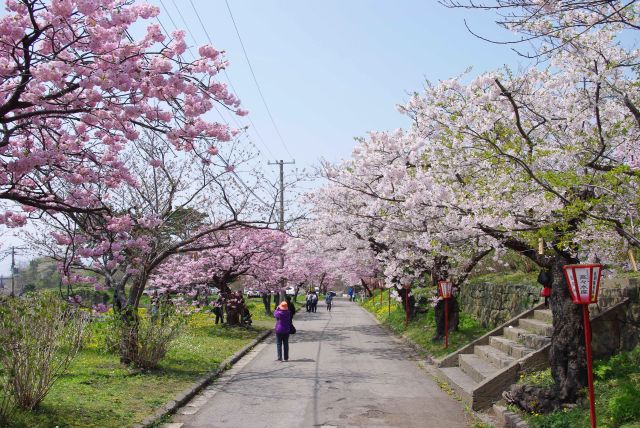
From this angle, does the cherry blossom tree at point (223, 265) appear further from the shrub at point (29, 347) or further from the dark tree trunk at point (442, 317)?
the shrub at point (29, 347)

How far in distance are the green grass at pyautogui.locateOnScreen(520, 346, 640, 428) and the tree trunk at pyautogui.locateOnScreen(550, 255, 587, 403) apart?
25 centimetres

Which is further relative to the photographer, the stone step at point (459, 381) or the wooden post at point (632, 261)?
the stone step at point (459, 381)

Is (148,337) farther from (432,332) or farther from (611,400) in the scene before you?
(432,332)

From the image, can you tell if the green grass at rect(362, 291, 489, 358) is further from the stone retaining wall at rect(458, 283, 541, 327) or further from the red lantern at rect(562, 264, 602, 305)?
the red lantern at rect(562, 264, 602, 305)

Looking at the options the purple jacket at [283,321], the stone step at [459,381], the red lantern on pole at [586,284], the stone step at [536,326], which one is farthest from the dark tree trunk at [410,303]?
the red lantern on pole at [586,284]

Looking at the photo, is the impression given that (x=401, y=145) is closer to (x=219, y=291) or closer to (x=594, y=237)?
(x=594, y=237)

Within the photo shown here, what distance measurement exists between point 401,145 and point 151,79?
31.0 ft

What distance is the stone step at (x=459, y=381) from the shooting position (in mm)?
9695

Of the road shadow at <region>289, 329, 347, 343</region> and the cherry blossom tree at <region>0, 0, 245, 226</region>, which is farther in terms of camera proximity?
the road shadow at <region>289, 329, 347, 343</region>

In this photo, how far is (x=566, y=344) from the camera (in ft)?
26.2

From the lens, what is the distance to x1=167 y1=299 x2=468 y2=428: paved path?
8212 mm

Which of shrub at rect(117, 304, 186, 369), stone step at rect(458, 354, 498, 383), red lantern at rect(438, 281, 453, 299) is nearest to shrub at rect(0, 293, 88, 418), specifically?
shrub at rect(117, 304, 186, 369)

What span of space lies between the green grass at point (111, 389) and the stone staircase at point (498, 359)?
522cm

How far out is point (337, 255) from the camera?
82.0ft
